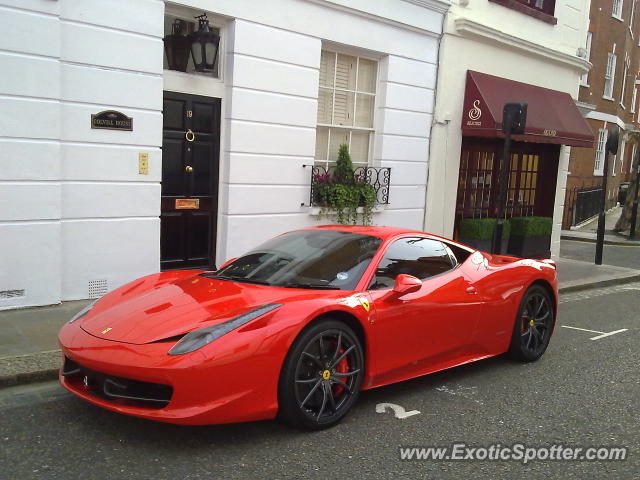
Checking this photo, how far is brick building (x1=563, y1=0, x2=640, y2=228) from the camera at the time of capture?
2397cm

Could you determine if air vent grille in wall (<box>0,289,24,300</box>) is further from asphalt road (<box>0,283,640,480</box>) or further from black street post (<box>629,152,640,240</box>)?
black street post (<box>629,152,640,240</box>)

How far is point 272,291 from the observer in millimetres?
4344

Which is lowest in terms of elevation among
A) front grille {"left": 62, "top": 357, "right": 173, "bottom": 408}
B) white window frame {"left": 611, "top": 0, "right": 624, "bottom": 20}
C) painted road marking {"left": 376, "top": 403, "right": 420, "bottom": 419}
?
painted road marking {"left": 376, "top": 403, "right": 420, "bottom": 419}

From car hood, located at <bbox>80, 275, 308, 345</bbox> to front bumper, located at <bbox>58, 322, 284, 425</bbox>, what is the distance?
14cm

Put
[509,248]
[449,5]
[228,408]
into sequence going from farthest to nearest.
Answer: [509,248]
[449,5]
[228,408]

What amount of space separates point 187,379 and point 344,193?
6366mm

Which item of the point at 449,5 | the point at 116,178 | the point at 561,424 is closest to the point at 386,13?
the point at 449,5

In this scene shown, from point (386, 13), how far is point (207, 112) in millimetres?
3660

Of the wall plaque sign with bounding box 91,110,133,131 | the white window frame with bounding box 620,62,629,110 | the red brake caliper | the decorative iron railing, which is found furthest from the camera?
the white window frame with bounding box 620,62,629,110

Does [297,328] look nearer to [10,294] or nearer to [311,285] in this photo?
[311,285]

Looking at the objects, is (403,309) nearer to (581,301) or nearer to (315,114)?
(315,114)

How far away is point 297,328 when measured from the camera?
394 cm

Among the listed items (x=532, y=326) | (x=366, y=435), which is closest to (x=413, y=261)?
(x=366, y=435)

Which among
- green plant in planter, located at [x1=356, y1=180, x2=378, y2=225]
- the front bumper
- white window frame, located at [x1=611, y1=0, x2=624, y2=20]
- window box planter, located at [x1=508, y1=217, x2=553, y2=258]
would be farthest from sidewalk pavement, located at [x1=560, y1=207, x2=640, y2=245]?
the front bumper
